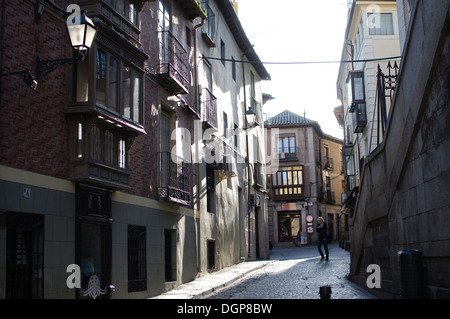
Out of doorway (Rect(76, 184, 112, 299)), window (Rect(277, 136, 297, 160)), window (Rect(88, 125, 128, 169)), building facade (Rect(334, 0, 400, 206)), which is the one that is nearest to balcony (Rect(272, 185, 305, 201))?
window (Rect(277, 136, 297, 160))

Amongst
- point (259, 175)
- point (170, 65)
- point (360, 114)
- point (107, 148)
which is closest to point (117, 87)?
point (107, 148)

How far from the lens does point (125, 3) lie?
12.5 m

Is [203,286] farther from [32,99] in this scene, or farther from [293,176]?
[293,176]

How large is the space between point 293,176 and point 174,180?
39466 mm

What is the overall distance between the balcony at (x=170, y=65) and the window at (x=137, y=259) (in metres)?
4.07

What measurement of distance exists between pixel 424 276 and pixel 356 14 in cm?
2270

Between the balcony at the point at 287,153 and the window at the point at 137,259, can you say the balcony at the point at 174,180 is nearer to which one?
the window at the point at 137,259

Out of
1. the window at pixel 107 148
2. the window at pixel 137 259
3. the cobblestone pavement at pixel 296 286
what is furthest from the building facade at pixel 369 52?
the window at pixel 107 148

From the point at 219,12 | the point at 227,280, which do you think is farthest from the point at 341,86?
the point at 227,280

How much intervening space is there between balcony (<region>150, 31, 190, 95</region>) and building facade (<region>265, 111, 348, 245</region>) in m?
36.4

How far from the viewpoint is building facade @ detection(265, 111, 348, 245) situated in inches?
2083

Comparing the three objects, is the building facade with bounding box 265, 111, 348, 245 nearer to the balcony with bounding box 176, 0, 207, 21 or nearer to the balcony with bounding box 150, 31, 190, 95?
the balcony with bounding box 176, 0, 207, 21

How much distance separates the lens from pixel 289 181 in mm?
→ 53781
